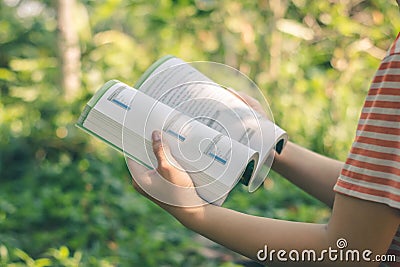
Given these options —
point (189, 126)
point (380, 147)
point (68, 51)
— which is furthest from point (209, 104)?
point (68, 51)

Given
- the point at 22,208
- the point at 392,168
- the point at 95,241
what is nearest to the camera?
the point at 392,168

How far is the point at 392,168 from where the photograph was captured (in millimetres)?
990

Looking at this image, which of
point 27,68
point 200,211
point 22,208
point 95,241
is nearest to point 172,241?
point 95,241

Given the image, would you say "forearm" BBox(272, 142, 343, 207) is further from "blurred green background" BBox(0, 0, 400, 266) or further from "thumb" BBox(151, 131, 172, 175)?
"blurred green background" BBox(0, 0, 400, 266)

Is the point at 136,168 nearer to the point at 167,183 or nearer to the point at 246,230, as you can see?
the point at 167,183

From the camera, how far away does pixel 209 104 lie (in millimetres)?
1214

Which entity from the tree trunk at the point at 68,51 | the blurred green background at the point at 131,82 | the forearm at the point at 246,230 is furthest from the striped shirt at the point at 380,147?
the tree trunk at the point at 68,51

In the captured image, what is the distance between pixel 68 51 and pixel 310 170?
220 centimetres

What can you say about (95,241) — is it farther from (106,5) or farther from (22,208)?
(106,5)

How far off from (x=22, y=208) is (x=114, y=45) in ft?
4.56

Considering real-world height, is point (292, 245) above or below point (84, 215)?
above

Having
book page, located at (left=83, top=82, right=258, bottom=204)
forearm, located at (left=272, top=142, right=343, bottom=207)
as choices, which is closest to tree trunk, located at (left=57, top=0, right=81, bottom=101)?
forearm, located at (left=272, top=142, right=343, bottom=207)

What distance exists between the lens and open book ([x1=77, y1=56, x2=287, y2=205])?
112 centimetres

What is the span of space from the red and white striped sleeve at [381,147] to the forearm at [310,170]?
38cm
